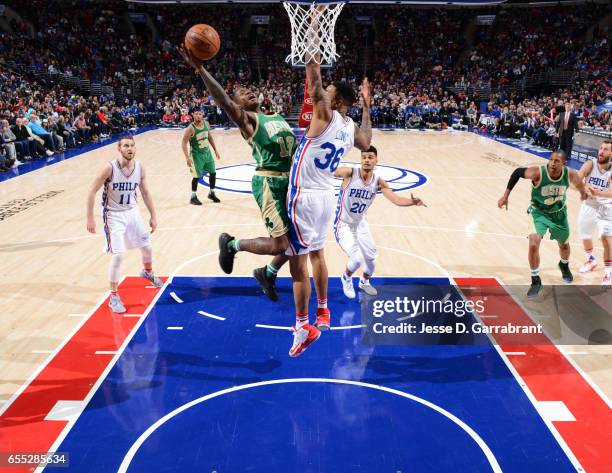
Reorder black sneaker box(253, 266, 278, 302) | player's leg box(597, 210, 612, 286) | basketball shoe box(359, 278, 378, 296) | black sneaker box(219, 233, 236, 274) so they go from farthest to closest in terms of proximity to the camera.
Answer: player's leg box(597, 210, 612, 286), basketball shoe box(359, 278, 378, 296), black sneaker box(253, 266, 278, 302), black sneaker box(219, 233, 236, 274)

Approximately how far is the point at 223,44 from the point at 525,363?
29796 mm

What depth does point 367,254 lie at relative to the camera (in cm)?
584

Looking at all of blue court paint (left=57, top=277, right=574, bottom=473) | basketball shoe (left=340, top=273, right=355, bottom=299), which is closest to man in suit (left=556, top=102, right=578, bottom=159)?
basketball shoe (left=340, top=273, right=355, bottom=299)

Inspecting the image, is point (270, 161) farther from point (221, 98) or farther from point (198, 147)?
point (198, 147)

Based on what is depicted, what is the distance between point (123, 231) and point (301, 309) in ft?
7.40

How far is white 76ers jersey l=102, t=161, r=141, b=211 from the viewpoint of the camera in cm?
551

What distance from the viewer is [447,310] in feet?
18.6

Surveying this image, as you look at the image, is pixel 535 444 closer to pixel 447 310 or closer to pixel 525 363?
pixel 525 363

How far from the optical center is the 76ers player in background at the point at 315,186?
3967mm

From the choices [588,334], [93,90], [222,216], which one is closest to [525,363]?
[588,334]

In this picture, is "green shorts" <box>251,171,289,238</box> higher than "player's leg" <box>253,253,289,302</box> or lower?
higher

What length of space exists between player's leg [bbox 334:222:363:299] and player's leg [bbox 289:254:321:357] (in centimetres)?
153

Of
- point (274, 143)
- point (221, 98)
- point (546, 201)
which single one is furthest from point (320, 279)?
point (546, 201)

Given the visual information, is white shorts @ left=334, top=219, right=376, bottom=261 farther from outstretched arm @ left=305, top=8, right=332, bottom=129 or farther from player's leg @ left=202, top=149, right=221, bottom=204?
player's leg @ left=202, top=149, right=221, bottom=204
